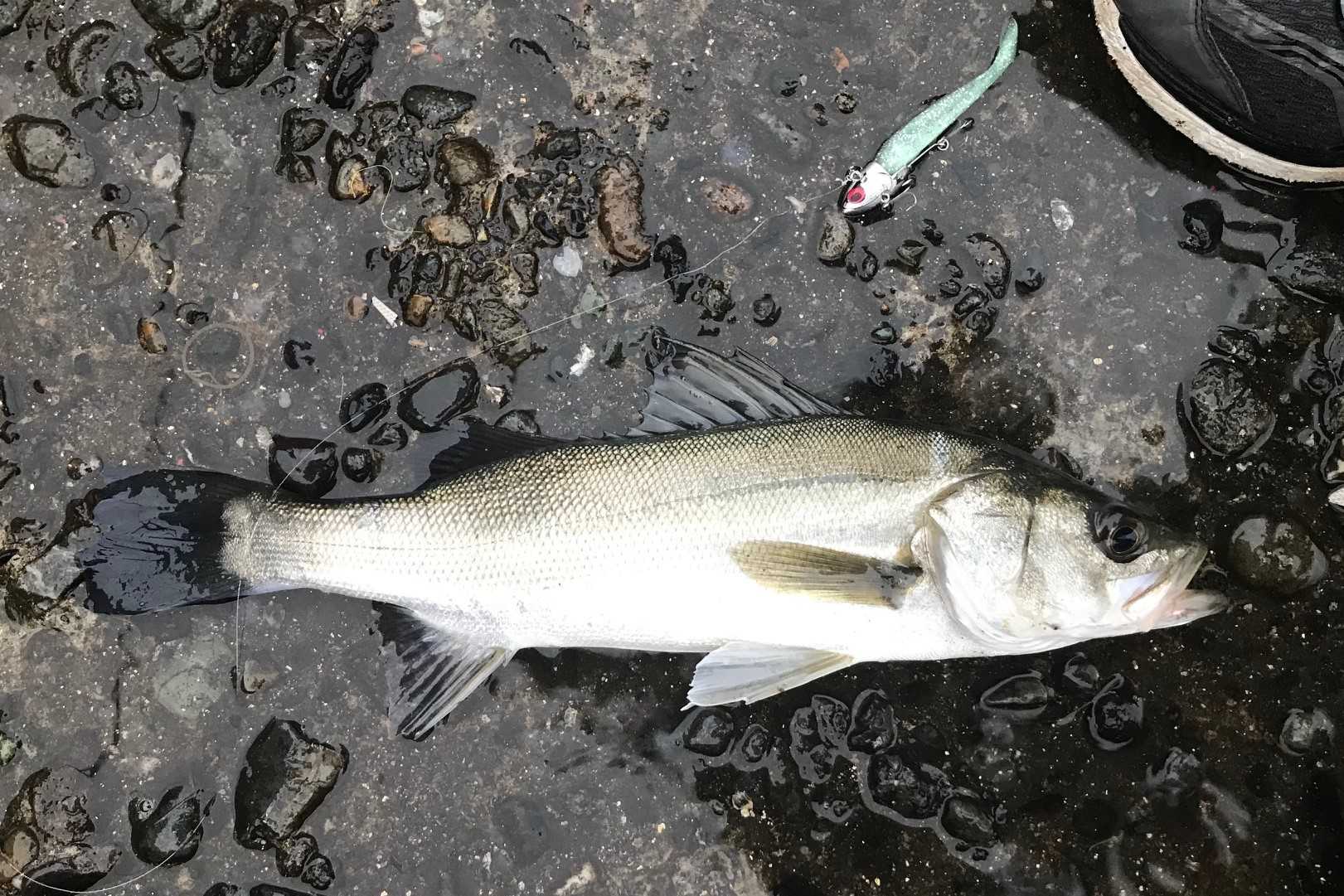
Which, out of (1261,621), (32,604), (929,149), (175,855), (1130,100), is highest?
(1130,100)

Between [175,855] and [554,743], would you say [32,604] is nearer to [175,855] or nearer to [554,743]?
[175,855]

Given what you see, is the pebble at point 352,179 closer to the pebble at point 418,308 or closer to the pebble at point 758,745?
the pebble at point 418,308

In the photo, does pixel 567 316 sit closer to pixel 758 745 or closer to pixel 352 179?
pixel 352 179

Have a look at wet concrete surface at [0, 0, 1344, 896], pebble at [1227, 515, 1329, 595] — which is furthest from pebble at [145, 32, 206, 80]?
pebble at [1227, 515, 1329, 595]

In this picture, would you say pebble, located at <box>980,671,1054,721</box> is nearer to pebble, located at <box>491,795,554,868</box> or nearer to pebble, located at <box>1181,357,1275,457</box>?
pebble, located at <box>1181,357,1275,457</box>

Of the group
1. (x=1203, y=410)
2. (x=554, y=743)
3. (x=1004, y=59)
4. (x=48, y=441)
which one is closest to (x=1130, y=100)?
(x=1004, y=59)

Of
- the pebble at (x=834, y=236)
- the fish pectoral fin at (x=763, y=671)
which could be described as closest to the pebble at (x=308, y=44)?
the pebble at (x=834, y=236)
